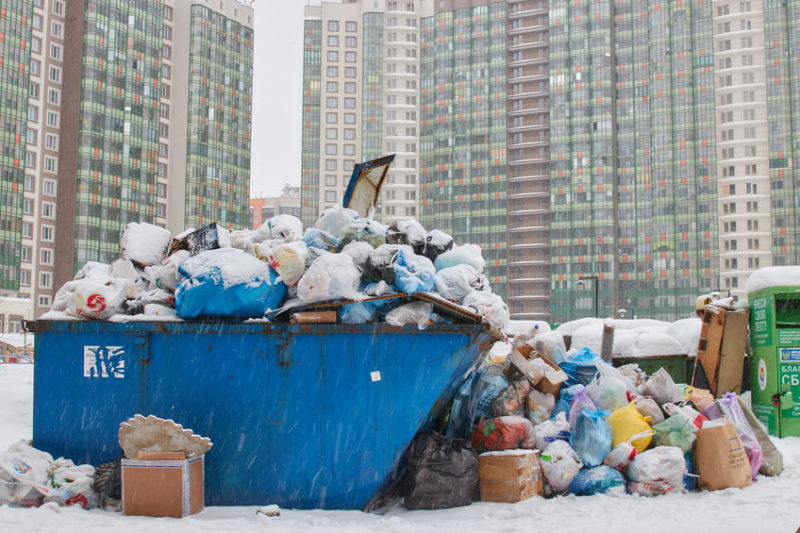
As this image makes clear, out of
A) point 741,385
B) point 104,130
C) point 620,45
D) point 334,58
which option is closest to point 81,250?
point 104,130

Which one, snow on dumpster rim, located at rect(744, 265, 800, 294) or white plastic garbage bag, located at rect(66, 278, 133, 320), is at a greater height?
snow on dumpster rim, located at rect(744, 265, 800, 294)

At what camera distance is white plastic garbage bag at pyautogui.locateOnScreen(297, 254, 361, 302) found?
5316 millimetres

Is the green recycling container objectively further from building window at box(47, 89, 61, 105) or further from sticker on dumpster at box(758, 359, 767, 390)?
building window at box(47, 89, 61, 105)

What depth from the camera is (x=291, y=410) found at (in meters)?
5.30

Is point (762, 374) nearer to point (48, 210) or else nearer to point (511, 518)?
point (511, 518)

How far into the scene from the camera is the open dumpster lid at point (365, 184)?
7.47 m

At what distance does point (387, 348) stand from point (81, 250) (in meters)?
59.9

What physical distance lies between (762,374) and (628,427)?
3.93 metres

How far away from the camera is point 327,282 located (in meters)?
5.30

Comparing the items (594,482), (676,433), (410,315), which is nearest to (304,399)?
(410,315)

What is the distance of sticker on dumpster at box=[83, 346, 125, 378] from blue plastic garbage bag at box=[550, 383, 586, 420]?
3.37 meters

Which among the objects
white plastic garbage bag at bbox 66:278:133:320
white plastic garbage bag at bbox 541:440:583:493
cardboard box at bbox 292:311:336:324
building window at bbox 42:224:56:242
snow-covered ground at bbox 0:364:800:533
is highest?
building window at bbox 42:224:56:242

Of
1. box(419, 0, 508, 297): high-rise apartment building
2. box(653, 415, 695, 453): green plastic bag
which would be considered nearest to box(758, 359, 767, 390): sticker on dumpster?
box(653, 415, 695, 453): green plastic bag

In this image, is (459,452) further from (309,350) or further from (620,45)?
(620,45)
